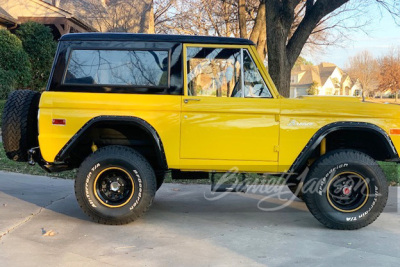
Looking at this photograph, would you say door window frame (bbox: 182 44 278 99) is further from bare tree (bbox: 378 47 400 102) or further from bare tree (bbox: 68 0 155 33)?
bare tree (bbox: 378 47 400 102)

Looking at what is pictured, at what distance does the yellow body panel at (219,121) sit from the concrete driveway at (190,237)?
0.81 meters

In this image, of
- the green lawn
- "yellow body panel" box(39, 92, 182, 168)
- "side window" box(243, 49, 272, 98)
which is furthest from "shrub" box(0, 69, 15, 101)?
"side window" box(243, 49, 272, 98)

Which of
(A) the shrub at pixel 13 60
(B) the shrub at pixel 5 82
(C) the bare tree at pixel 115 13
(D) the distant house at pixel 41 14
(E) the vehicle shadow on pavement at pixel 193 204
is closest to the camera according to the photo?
(E) the vehicle shadow on pavement at pixel 193 204

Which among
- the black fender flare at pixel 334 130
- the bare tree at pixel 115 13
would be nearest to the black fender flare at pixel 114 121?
the black fender flare at pixel 334 130

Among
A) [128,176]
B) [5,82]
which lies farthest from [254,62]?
[5,82]

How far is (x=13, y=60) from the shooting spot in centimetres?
2080

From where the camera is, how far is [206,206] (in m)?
7.00

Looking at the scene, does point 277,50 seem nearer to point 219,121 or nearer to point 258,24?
point 219,121

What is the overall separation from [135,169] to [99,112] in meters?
0.78

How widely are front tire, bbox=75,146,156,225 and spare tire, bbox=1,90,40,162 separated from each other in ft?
2.50

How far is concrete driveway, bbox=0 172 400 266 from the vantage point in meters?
4.64

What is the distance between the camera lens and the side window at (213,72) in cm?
586

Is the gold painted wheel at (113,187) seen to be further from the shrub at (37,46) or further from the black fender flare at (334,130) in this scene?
the shrub at (37,46)

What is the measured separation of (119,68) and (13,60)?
1660cm
